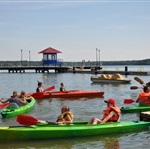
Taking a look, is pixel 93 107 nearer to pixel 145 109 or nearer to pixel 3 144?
pixel 145 109

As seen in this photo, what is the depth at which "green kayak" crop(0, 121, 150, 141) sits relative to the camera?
12742mm

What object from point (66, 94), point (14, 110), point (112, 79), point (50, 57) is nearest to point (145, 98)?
point (14, 110)

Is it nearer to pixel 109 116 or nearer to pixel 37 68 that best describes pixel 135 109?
pixel 109 116

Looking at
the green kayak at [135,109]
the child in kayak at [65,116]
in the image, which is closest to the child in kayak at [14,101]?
the green kayak at [135,109]

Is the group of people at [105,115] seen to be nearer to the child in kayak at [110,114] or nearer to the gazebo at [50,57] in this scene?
the child in kayak at [110,114]

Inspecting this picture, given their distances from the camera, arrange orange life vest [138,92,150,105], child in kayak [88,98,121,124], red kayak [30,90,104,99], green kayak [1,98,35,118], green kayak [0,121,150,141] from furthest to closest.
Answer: red kayak [30,90,104,99], orange life vest [138,92,150,105], green kayak [1,98,35,118], child in kayak [88,98,121,124], green kayak [0,121,150,141]

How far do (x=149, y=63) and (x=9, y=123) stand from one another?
7249 inches

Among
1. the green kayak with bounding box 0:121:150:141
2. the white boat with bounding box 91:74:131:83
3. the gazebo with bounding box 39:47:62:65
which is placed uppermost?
the gazebo with bounding box 39:47:62:65

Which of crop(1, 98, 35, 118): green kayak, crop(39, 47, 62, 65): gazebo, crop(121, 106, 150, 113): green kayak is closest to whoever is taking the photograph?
crop(1, 98, 35, 118): green kayak

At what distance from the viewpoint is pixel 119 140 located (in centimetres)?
1366

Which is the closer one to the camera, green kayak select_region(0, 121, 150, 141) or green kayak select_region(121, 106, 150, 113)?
green kayak select_region(0, 121, 150, 141)

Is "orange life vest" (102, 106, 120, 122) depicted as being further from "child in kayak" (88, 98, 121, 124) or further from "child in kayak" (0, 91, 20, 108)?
"child in kayak" (0, 91, 20, 108)

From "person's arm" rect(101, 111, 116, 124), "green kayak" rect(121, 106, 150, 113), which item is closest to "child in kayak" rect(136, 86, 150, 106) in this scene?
"green kayak" rect(121, 106, 150, 113)

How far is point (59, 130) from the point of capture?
43.5 ft
